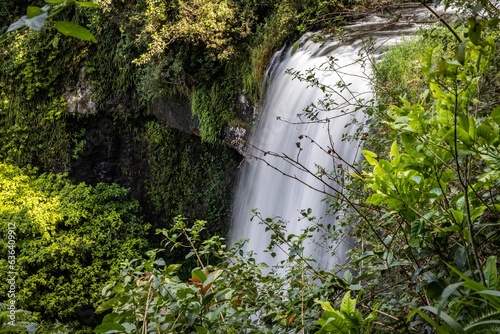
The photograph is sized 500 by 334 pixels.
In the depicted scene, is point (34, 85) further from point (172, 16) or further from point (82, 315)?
point (82, 315)

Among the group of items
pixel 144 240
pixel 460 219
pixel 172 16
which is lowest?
pixel 144 240

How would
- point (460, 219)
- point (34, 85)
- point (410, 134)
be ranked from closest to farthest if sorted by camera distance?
point (460, 219) → point (410, 134) → point (34, 85)

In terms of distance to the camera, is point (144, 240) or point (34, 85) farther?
point (34, 85)

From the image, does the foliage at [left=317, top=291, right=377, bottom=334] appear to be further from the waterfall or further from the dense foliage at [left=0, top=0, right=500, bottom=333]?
the waterfall

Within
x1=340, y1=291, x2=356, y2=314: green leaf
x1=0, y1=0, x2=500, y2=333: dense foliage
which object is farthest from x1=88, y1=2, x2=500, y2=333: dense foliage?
x1=0, y1=0, x2=500, y2=333: dense foliage

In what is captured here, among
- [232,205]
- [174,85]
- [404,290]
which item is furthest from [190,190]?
[404,290]

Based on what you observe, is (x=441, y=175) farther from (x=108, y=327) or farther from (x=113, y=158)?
(x=113, y=158)

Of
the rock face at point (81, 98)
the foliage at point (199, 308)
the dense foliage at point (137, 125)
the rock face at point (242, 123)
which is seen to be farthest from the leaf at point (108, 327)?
the rock face at point (81, 98)

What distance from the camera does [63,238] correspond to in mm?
7215

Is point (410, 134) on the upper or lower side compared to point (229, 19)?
lower

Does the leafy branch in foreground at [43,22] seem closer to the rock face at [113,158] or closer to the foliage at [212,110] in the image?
the foliage at [212,110]

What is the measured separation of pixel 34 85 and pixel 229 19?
3.85 metres

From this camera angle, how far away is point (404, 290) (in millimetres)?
1541

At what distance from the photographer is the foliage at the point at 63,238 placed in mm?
6848
